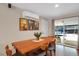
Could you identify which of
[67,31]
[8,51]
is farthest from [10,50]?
[67,31]

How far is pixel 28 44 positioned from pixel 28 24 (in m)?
0.36

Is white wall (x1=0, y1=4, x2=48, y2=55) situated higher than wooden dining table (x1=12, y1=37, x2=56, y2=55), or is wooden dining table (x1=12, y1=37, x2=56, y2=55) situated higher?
white wall (x1=0, y1=4, x2=48, y2=55)

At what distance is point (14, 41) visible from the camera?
1358 millimetres

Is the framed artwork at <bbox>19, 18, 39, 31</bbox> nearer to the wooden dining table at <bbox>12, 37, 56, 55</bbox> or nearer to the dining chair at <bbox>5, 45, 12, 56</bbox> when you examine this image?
the wooden dining table at <bbox>12, 37, 56, 55</bbox>

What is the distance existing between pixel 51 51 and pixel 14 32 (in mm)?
708

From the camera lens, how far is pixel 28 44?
1542 mm

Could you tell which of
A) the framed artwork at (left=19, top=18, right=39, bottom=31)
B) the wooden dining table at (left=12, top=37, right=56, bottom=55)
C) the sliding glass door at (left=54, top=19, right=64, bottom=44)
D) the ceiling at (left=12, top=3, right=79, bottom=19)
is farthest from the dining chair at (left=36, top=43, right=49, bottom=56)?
the ceiling at (left=12, top=3, right=79, bottom=19)

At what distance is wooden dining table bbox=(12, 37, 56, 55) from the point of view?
4.59ft

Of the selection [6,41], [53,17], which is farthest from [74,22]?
[6,41]

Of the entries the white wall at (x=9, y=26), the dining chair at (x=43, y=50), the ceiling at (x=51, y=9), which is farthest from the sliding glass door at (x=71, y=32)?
the white wall at (x=9, y=26)

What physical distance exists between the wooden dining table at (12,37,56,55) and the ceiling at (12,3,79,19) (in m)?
0.42

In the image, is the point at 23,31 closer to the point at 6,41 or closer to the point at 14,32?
the point at 14,32

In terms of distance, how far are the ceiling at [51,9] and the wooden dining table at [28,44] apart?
42 centimetres

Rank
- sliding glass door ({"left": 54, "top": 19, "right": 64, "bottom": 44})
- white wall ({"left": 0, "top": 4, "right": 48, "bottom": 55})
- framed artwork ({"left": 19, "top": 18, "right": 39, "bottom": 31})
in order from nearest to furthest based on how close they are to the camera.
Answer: white wall ({"left": 0, "top": 4, "right": 48, "bottom": 55}), framed artwork ({"left": 19, "top": 18, "right": 39, "bottom": 31}), sliding glass door ({"left": 54, "top": 19, "right": 64, "bottom": 44})
